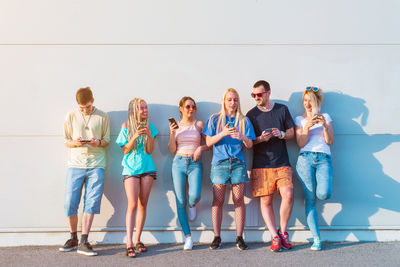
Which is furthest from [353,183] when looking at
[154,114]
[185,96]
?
[154,114]

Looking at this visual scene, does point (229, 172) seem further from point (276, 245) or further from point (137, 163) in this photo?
point (137, 163)

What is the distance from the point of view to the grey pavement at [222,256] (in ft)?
13.1

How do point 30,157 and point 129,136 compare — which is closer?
point 129,136

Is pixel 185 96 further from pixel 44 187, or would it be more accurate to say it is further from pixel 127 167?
pixel 44 187

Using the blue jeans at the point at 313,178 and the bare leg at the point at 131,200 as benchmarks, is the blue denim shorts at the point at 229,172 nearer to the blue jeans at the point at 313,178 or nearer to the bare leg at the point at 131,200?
the blue jeans at the point at 313,178

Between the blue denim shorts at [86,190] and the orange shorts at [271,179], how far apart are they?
236 cm

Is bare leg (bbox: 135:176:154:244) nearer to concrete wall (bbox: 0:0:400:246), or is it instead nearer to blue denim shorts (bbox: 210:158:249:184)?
concrete wall (bbox: 0:0:400:246)

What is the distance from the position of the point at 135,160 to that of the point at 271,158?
2.01 metres

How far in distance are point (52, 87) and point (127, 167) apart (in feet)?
6.31

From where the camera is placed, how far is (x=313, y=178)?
455 centimetres

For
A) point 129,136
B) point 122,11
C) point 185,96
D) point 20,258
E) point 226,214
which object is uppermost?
point 122,11

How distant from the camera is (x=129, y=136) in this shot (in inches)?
178

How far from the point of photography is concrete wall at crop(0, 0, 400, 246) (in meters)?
4.96

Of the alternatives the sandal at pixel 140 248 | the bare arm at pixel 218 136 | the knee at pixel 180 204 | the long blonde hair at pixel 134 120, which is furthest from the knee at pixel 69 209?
the bare arm at pixel 218 136
